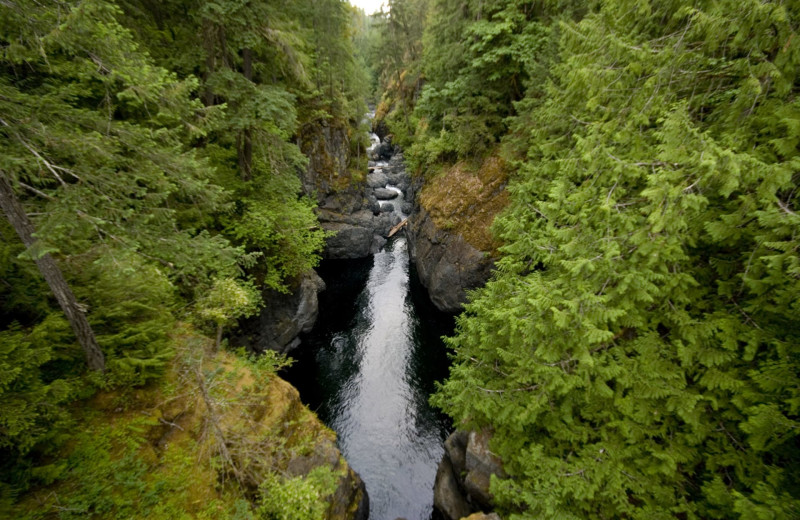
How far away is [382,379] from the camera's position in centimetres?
1541

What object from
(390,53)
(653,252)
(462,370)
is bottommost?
(462,370)

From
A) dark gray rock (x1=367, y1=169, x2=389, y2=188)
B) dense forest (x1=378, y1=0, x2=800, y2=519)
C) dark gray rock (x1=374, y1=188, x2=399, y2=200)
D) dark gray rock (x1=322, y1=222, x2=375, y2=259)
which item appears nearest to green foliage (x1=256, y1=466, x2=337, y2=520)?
dense forest (x1=378, y1=0, x2=800, y2=519)

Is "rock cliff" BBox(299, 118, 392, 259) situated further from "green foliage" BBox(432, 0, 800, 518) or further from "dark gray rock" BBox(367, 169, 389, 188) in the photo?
"green foliage" BBox(432, 0, 800, 518)

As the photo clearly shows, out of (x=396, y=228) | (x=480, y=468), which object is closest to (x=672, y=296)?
(x=480, y=468)

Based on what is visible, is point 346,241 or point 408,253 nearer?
point 346,241

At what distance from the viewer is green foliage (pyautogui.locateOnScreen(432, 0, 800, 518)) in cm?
444

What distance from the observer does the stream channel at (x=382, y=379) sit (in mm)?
11484

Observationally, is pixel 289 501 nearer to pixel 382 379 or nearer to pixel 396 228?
pixel 382 379

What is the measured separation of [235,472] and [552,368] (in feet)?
22.9

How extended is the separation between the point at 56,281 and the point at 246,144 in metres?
9.38

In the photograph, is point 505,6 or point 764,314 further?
point 505,6

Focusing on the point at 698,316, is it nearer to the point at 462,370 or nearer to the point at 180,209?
the point at 462,370

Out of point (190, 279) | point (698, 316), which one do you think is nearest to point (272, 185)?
point (190, 279)

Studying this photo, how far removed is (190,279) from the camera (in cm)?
995
